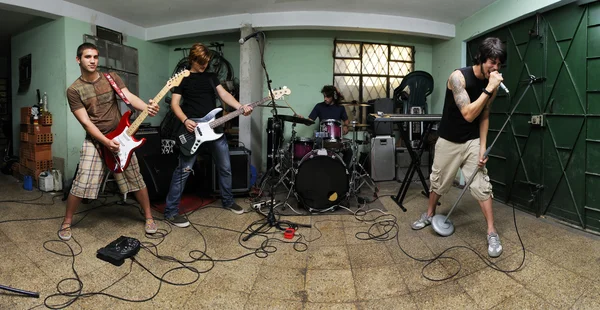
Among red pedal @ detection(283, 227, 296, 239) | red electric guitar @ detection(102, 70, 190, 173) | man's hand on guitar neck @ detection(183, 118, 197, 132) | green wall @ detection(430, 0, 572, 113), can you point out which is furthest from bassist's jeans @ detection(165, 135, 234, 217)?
green wall @ detection(430, 0, 572, 113)

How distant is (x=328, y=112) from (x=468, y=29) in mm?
2267

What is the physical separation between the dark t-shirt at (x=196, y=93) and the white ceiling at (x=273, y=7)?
1793 millimetres

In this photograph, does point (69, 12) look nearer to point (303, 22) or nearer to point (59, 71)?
point (59, 71)

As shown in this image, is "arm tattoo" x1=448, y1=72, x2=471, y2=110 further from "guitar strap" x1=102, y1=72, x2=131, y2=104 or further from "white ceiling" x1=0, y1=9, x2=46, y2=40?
"white ceiling" x1=0, y1=9, x2=46, y2=40

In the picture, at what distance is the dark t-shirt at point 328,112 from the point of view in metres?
4.80

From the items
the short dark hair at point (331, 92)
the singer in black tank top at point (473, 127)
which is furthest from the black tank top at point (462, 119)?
the short dark hair at point (331, 92)

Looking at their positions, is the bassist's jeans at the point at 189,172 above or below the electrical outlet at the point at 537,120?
below

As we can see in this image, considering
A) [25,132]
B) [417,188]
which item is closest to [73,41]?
[25,132]

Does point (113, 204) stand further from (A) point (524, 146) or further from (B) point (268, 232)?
(A) point (524, 146)

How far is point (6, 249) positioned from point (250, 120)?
9.88ft

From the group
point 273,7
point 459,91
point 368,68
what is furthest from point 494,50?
point 368,68

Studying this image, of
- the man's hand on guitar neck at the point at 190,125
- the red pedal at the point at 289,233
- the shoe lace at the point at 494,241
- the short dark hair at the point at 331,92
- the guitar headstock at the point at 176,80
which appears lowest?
the red pedal at the point at 289,233

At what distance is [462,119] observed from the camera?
241cm

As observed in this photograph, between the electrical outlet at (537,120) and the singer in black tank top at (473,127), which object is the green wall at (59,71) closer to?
the singer in black tank top at (473,127)
